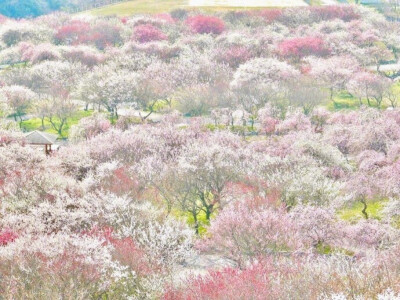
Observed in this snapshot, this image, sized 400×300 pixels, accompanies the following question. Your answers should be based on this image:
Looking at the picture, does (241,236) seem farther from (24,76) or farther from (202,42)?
(202,42)

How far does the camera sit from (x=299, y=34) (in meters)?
125

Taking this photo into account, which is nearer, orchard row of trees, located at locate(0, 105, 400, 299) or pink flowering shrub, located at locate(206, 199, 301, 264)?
orchard row of trees, located at locate(0, 105, 400, 299)

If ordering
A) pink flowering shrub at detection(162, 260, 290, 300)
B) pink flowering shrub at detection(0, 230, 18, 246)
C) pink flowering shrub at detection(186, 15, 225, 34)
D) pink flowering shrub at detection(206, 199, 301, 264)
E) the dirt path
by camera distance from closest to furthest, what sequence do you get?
pink flowering shrub at detection(162, 260, 290, 300), pink flowering shrub at detection(0, 230, 18, 246), pink flowering shrub at detection(206, 199, 301, 264), pink flowering shrub at detection(186, 15, 225, 34), the dirt path

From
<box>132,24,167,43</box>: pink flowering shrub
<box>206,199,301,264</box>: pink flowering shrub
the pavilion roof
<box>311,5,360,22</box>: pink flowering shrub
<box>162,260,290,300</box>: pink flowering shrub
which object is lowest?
<box>206,199,301,264</box>: pink flowering shrub

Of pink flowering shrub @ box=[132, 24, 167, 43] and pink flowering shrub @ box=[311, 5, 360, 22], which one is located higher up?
pink flowering shrub @ box=[311, 5, 360, 22]

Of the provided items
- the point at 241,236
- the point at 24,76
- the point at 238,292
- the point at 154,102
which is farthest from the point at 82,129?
the point at 238,292

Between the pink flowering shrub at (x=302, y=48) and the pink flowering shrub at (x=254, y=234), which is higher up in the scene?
the pink flowering shrub at (x=302, y=48)

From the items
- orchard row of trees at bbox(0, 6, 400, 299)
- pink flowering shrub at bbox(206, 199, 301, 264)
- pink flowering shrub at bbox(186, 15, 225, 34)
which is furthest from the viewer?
pink flowering shrub at bbox(186, 15, 225, 34)

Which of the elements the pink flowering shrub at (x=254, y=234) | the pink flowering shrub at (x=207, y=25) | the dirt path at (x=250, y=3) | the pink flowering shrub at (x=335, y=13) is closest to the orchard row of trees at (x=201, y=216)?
the pink flowering shrub at (x=254, y=234)

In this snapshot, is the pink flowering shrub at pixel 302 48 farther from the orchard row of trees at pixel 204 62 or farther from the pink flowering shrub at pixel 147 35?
the pink flowering shrub at pixel 147 35

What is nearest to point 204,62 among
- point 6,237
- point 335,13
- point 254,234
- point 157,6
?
point 254,234

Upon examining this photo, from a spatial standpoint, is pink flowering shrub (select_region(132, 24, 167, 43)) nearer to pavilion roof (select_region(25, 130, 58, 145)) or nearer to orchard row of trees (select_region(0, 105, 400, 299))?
orchard row of trees (select_region(0, 105, 400, 299))

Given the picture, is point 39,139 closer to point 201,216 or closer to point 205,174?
point 201,216

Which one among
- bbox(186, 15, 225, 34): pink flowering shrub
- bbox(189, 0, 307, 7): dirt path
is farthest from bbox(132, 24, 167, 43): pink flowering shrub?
bbox(189, 0, 307, 7): dirt path
